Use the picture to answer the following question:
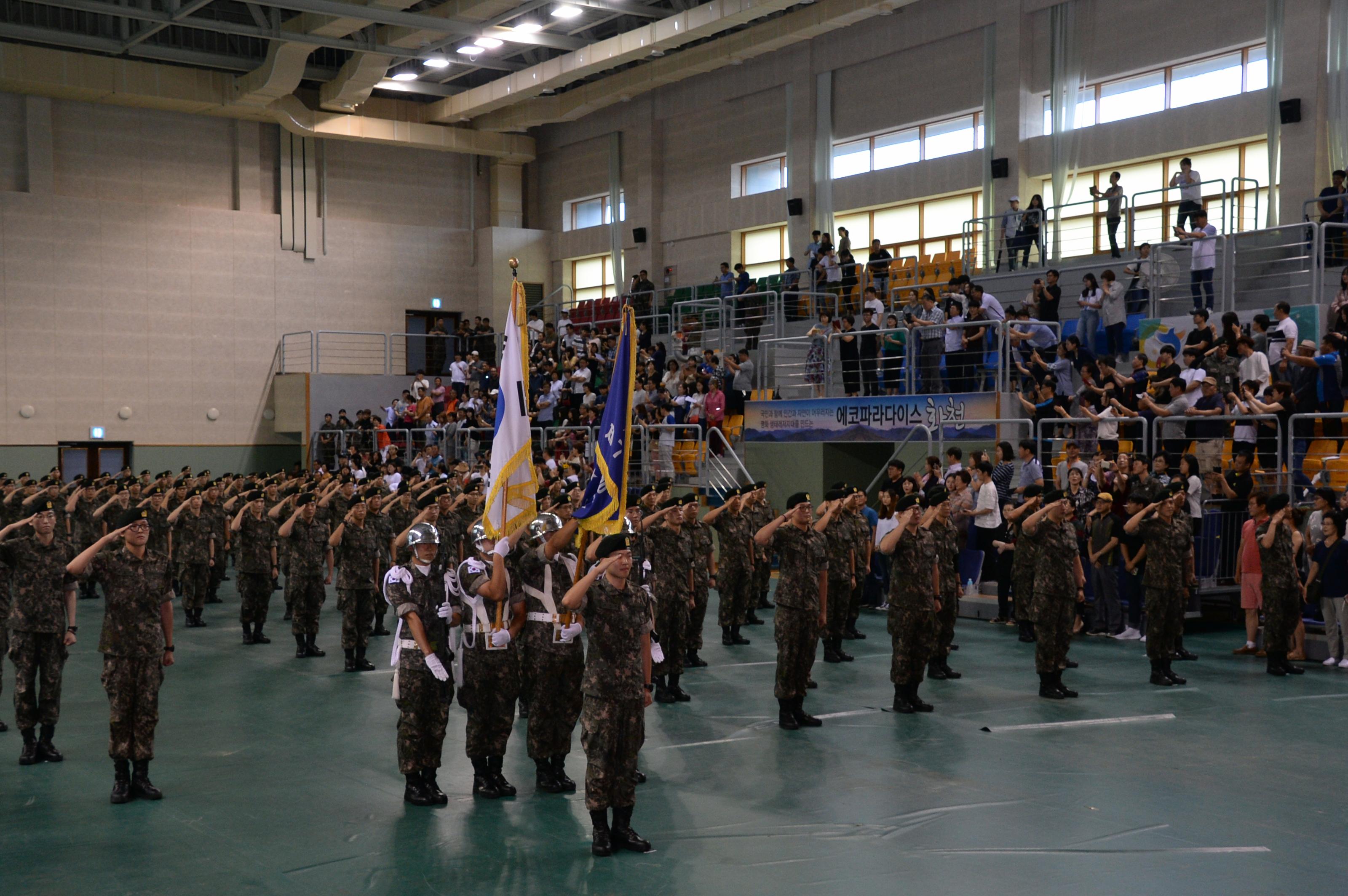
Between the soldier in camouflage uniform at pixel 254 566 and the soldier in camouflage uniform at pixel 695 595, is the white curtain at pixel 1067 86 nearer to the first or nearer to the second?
the soldier in camouflage uniform at pixel 695 595

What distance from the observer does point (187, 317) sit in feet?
107

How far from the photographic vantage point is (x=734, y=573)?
15.2 meters

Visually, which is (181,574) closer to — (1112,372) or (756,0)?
(1112,372)

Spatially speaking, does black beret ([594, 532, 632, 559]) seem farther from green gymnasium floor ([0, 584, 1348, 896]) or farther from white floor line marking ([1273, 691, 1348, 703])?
white floor line marking ([1273, 691, 1348, 703])

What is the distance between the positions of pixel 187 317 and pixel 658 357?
13770 millimetres

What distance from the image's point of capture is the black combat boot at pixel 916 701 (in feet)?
36.1

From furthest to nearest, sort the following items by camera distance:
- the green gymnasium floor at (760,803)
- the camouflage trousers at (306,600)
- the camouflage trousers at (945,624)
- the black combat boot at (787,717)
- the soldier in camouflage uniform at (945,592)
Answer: the camouflage trousers at (306,600) → the camouflage trousers at (945,624) → the soldier in camouflage uniform at (945,592) → the black combat boot at (787,717) → the green gymnasium floor at (760,803)

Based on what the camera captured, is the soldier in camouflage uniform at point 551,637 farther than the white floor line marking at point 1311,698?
No

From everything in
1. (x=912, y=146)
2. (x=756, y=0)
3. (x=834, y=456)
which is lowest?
(x=834, y=456)

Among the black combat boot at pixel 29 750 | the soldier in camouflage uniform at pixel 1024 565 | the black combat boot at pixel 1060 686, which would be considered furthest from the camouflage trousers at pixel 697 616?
the black combat boot at pixel 29 750

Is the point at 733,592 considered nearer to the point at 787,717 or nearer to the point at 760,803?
the point at 787,717

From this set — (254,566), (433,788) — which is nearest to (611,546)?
(433,788)

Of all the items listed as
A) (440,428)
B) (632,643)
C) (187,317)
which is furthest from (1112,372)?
(187,317)

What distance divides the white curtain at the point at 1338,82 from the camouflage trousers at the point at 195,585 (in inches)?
750
